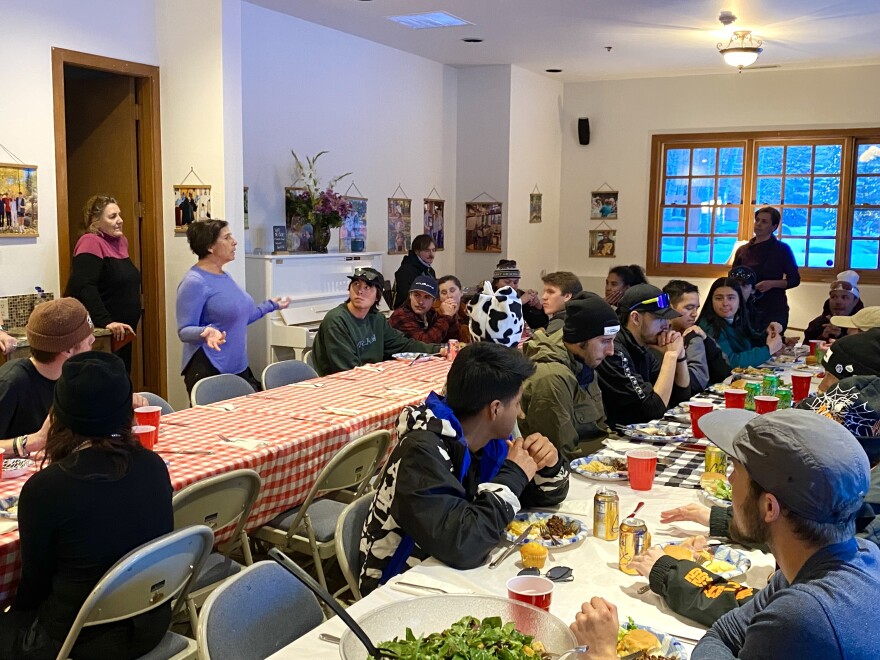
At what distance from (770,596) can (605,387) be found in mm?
2296

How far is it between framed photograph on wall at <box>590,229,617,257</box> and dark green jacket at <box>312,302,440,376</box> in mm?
5909

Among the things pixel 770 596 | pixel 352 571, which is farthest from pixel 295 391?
pixel 770 596

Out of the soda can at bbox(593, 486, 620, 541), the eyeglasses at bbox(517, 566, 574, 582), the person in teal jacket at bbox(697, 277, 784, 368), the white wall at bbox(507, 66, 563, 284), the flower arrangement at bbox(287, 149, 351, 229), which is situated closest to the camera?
the eyeglasses at bbox(517, 566, 574, 582)

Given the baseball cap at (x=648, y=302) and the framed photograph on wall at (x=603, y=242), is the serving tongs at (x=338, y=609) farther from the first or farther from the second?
the framed photograph on wall at (x=603, y=242)

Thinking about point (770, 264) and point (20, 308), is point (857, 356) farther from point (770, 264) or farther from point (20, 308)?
point (770, 264)

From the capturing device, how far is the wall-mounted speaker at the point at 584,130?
10852 millimetres

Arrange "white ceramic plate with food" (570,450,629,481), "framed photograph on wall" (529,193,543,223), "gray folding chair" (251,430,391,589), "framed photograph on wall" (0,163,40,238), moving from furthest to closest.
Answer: "framed photograph on wall" (529,193,543,223)
"framed photograph on wall" (0,163,40,238)
"gray folding chair" (251,430,391,589)
"white ceramic plate with food" (570,450,629,481)

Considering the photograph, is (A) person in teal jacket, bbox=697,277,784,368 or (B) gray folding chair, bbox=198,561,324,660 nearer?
(B) gray folding chair, bbox=198,561,324,660

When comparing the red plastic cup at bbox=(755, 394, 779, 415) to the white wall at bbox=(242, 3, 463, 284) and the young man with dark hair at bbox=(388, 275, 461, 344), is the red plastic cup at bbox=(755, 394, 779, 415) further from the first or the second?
the white wall at bbox=(242, 3, 463, 284)

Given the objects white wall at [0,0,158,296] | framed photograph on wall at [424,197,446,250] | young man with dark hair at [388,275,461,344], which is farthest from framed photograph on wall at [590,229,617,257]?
white wall at [0,0,158,296]

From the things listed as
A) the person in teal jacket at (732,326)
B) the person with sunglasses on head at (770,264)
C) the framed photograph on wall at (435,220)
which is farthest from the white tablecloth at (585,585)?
the framed photograph on wall at (435,220)

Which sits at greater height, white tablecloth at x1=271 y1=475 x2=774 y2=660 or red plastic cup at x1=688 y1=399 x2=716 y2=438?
red plastic cup at x1=688 y1=399 x2=716 y2=438

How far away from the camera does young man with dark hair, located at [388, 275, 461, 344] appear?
609 cm

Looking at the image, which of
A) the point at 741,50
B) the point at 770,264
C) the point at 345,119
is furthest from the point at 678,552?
the point at 770,264
